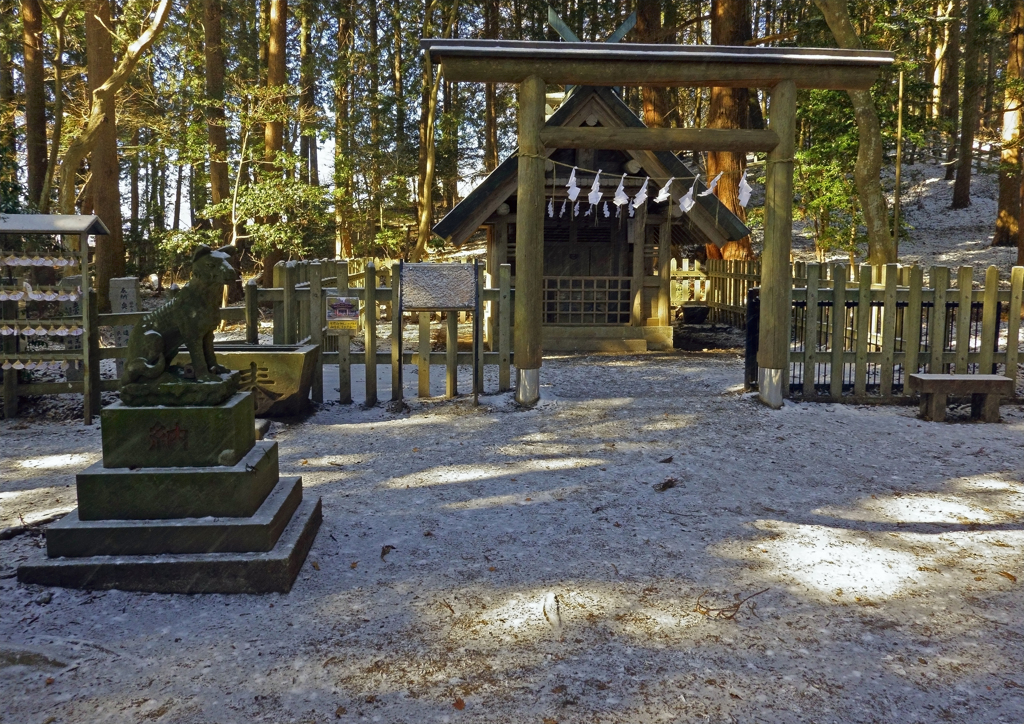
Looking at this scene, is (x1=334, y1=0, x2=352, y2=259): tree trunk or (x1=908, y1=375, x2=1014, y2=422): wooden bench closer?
(x1=908, y1=375, x2=1014, y2=422): wooden bench

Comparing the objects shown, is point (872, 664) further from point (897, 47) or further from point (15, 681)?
point (897, 47)

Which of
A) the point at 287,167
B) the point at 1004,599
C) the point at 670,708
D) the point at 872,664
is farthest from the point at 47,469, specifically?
the point at 287,167

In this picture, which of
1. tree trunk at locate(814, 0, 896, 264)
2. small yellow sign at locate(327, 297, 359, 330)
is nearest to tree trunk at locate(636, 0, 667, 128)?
tree trunk at locate(814, 0, 896, 264)

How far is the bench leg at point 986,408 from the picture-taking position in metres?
8.98

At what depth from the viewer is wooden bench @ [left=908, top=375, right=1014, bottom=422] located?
8.90 metres

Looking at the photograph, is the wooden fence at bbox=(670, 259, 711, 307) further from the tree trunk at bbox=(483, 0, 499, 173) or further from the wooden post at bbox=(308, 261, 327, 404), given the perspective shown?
the wooden post at bbox=(308, 261, 327, 404)

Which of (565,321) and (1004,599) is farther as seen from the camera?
(565,321)

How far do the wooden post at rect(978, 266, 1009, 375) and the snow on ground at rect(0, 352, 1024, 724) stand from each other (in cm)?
184

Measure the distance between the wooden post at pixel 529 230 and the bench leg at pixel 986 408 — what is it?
17.3ft

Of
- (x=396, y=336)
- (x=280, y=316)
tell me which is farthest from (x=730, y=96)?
(x=280, y=316)

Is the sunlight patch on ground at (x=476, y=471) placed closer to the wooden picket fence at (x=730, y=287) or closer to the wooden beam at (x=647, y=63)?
the wooden beam at (x=647, y=63)

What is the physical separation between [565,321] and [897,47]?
38.0 feet

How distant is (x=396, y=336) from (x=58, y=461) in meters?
3.80

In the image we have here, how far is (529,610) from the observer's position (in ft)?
14.2
